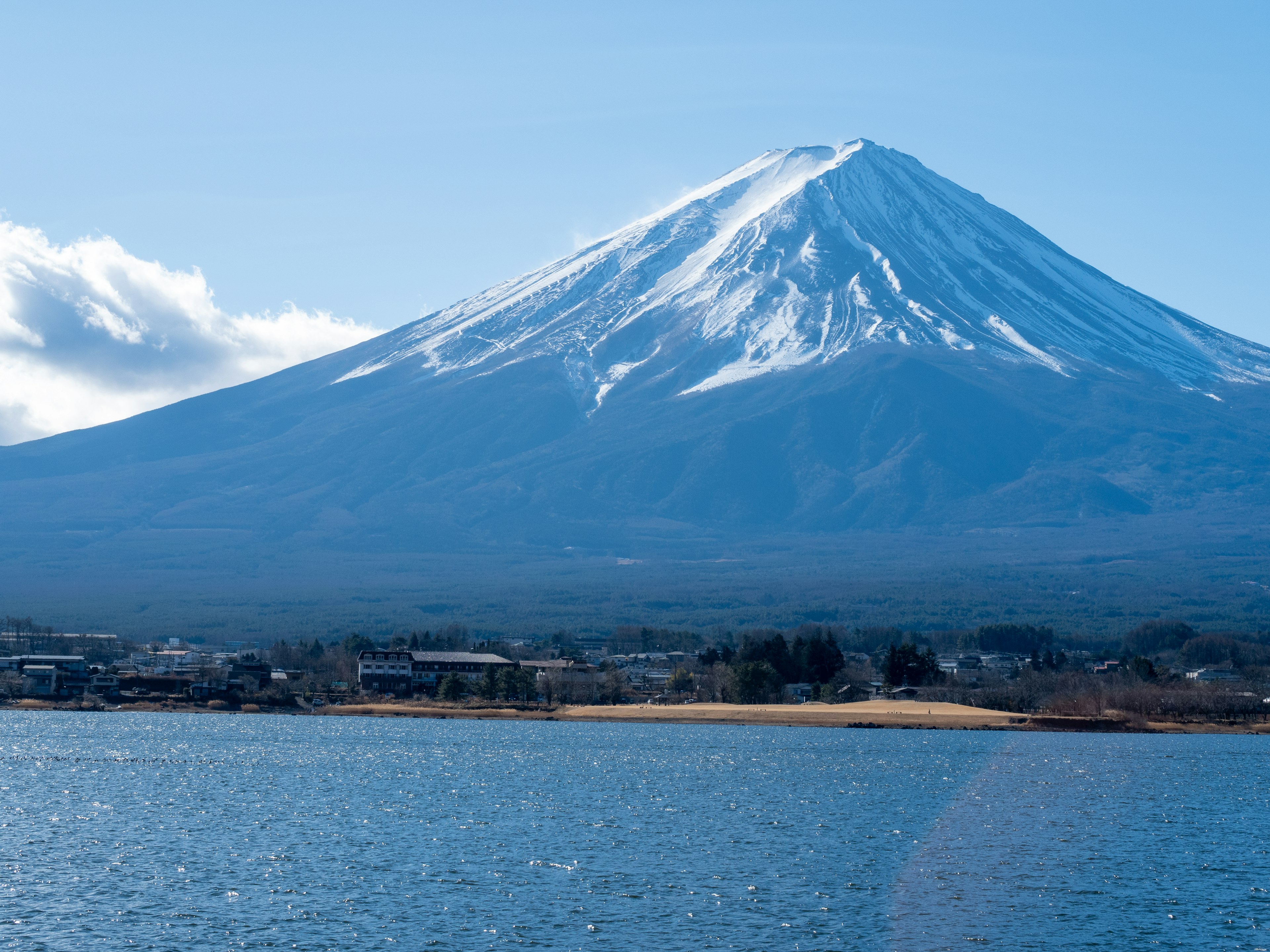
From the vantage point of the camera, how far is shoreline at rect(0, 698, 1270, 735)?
243 ft

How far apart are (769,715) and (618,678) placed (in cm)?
1715

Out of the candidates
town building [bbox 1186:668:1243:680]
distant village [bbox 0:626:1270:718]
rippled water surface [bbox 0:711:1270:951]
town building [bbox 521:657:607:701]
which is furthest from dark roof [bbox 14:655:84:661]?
town building [bbox 1186:668:1243:680]

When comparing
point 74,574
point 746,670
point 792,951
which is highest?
point 74,574

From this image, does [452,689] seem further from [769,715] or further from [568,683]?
[769,715]

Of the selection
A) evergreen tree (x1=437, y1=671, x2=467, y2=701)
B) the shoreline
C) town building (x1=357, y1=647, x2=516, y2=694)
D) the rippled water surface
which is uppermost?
town building (x1=357, y1=647, x2=516, y2=694)

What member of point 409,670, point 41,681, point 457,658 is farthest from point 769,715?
point 41,681

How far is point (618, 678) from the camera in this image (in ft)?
299

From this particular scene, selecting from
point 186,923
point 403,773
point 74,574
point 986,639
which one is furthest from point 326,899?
point 74,574

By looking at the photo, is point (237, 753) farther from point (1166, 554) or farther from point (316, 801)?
point (1166, 554)

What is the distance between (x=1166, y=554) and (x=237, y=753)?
155848 millimetres

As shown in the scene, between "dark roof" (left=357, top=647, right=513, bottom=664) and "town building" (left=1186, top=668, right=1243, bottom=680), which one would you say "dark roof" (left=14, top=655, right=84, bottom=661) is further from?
"town building" (left=1186, top=668, right=1243, bottom=680)

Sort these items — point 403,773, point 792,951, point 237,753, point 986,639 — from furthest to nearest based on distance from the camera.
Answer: point 986,639 < point 237,753 < point 403,773 < point 792,951

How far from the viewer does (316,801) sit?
37.8 meters

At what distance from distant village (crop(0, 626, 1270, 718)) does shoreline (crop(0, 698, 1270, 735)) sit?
177cm
